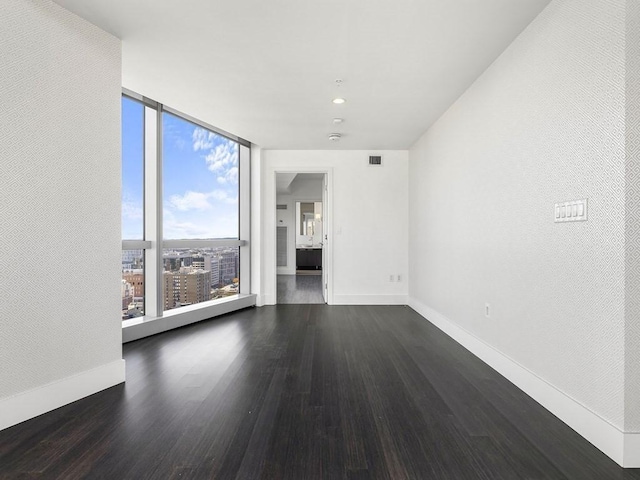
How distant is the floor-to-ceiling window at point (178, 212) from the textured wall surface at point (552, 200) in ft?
10.3

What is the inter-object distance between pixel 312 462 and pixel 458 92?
3.34 meters

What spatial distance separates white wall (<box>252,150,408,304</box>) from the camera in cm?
584

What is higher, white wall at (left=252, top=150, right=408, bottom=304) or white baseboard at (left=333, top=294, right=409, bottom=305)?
white wall at (left=252, top=150, right=408, bottom=304)

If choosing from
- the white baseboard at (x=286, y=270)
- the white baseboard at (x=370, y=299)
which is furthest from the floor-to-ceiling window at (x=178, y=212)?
the white baseboard at (x=286, y=270)

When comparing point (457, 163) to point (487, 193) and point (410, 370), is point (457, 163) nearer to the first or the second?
point (487, 193)

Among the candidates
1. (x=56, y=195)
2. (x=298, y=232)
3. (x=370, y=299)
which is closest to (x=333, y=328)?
(x=370, y=299)

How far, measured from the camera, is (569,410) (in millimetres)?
1997

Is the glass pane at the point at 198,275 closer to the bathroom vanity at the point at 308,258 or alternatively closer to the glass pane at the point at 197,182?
the glass pane at the point at 197,182

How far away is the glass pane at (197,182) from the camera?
4293mm

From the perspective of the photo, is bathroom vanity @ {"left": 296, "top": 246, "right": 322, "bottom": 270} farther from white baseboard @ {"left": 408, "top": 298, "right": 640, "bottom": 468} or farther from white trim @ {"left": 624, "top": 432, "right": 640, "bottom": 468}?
white trim @ {"left": 624, "top": 432, "right": 640, "bottom": 468}

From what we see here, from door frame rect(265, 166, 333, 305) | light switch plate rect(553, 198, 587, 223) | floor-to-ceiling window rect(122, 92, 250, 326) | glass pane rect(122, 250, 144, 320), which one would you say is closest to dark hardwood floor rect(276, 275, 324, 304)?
door frame rect(265, 166, 333, 305)

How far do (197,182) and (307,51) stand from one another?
2572 millimetres

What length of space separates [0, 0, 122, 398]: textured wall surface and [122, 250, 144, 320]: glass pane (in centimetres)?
117

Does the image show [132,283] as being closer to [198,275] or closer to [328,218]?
[198,275]
